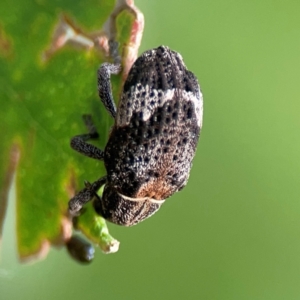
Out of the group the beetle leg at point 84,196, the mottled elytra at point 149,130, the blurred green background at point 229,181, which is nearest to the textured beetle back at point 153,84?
the mottled elytra at point 149,130

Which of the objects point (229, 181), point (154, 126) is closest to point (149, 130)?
point (154, 126)

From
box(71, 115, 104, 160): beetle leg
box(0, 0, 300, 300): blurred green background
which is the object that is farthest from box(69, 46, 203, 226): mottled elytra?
box(0, 0, 300, 300): blurred green background

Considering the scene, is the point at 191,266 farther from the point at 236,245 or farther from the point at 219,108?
the point at 219,108

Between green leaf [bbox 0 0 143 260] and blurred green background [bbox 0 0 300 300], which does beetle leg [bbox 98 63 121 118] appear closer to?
green leaf [bbox 0 0 143 260]

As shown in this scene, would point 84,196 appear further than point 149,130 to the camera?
Yes

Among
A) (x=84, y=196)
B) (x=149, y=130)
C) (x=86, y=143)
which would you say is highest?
(x=149, y=130)

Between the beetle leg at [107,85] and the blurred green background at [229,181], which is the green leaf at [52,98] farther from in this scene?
the blurred green background at [229,181]

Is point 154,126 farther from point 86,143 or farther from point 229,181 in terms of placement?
point 229,181
